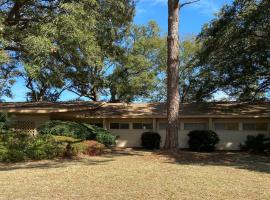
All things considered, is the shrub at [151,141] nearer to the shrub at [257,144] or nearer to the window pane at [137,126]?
the window pane at [137,126]

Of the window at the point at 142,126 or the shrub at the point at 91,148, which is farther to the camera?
the window at the point at 142,126

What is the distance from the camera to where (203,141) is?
26.7m

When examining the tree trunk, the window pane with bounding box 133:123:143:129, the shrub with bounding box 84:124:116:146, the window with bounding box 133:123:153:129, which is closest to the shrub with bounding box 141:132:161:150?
the window with bounding box 133:123:153:129

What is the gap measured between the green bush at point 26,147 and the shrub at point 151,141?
30.5 feet

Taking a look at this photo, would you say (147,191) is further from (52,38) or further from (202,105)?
(202,105)

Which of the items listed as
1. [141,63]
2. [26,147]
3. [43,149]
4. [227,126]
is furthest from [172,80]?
[141,63]

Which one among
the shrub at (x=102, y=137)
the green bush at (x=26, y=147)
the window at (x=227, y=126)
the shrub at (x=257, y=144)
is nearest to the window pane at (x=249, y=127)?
the window at (x=227, y=126)

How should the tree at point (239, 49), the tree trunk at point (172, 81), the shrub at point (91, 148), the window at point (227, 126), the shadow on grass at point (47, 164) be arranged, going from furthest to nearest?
1. the window at point (227, 126)
2. the tree at point (239, 49)
3. the tree trunk at point (172, 81)
4. the shrub at point (91, 148)
5. the shadow on grass at point (47, 164)

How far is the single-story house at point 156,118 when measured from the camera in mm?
27062

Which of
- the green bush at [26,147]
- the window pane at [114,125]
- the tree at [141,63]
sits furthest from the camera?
the tree at [141,63]

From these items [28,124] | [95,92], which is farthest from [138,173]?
[95,92]

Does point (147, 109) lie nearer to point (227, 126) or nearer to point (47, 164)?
point (227, 126)

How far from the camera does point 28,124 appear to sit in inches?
1063

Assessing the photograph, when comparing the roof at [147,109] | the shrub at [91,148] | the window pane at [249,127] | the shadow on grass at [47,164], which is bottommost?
the shadow on grass at [47,164]
